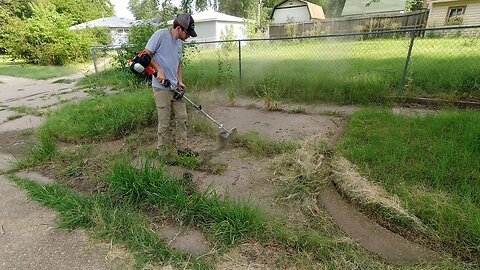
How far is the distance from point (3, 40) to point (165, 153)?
1881 centimetres

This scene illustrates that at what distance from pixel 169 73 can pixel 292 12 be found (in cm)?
2694

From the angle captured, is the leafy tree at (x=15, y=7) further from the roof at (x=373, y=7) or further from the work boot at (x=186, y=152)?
the roof at (x=373, y=7)

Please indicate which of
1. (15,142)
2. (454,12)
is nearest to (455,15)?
(454,12)

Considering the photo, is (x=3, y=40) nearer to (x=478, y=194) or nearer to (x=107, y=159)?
(x=107, y=159)

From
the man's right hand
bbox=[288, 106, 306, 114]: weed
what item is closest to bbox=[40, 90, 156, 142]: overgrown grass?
the man's right hand

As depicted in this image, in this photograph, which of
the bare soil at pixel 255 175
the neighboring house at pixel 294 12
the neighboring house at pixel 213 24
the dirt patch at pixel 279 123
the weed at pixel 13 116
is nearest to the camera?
the bare soil at pixel 255 175

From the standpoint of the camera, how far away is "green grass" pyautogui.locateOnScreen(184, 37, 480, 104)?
504cm

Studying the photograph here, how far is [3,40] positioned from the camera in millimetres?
15828

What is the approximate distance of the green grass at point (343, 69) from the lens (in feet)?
16.5

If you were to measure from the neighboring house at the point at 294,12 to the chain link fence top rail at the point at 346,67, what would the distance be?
19.6 m

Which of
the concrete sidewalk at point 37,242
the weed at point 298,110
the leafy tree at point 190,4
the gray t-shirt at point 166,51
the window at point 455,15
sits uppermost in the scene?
the window at point 455,15

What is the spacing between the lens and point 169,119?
10.8ft

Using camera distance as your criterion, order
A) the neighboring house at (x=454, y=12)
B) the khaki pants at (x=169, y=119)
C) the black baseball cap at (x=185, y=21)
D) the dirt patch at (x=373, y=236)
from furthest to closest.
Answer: the neighboring house at (x=454, y=12), the khaki pants at (x=169, y=119), the black baseball cap at (x=185, y=21), the dirt patch at (x=373, y=236)

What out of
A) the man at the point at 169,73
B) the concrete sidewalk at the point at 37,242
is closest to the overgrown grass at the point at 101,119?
the concrete sidewalk at the point at 37,242
